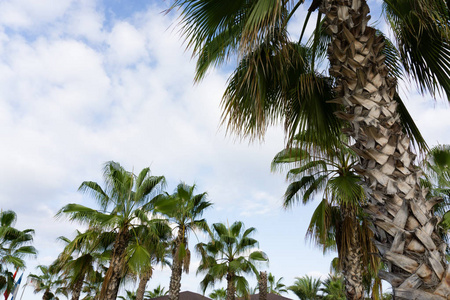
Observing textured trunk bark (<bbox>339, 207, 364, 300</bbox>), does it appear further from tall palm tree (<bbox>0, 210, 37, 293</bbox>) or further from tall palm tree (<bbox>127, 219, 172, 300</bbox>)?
tall palm tree (<bbox>0, 210, 37, 293</bbox>)

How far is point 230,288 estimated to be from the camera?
19.9m

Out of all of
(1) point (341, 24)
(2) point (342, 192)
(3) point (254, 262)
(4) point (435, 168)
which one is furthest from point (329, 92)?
(3) point (254, 262)

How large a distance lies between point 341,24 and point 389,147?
5.10ft

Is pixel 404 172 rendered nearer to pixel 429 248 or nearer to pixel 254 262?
pixel 429 248

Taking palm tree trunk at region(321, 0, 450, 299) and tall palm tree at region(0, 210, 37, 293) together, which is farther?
tall palm tree at region(0, 210, 37, 293)

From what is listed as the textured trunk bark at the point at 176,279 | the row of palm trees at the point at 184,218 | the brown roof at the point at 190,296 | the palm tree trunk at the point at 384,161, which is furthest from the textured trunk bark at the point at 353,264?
the brown roof at the point at 190,296

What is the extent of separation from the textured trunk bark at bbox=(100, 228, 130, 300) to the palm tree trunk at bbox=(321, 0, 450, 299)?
10.8m

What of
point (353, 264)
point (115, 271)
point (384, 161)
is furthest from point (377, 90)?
point (115, 271)

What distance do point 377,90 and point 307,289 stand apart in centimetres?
3856

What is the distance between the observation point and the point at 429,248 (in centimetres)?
282

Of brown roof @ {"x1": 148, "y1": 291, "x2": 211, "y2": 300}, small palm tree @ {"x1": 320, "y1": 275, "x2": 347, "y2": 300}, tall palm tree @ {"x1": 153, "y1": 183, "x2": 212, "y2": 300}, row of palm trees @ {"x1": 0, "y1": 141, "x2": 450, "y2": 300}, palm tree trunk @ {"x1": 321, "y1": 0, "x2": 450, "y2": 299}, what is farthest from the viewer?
small palm tree @ {"x1": 320, "y1": 275, "x2": 347, "y2": 300}

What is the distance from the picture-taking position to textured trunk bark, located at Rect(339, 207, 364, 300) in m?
10.4

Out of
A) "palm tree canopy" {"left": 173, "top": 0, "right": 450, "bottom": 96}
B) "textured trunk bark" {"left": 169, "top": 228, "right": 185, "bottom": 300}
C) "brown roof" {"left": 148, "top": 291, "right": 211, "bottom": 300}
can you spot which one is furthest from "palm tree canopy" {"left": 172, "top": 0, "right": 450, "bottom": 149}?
"brown roof" {"left": 148, "top": 291, "right": 211, "bottom": 300}

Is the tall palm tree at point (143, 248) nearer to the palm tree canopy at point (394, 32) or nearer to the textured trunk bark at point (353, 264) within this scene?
the textured trunk bark at point (353, 264)
